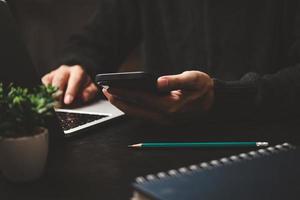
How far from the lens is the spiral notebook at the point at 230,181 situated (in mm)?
498

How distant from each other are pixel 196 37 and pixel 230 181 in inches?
38.2

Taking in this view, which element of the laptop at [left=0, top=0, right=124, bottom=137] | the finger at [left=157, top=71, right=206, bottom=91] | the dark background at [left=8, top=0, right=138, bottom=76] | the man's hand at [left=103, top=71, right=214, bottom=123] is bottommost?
the dark background at [left=8, top=0, right=138, bottom=76]

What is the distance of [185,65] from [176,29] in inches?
4.5

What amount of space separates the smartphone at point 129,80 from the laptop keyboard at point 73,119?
0.39 ft

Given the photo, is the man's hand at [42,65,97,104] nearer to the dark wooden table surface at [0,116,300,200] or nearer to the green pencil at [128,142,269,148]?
the dark wooden table surface at [0,116,300,200]

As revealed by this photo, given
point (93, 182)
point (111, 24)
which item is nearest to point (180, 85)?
point (93, 182)

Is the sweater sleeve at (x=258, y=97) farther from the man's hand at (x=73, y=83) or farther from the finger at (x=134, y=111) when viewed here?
the man's hand at (x=73, y=83)

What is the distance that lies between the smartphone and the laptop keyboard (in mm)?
119

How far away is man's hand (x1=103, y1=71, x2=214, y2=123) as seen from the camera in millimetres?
832

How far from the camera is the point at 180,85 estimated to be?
850 mm

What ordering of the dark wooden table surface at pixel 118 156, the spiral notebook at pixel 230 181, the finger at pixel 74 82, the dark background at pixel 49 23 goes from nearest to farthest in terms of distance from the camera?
the spiral notebook at pixel 230 181
the dark wooden table surface at pixel 118 156
the finger at pixel 74 82
the dark background at pixel 49 23

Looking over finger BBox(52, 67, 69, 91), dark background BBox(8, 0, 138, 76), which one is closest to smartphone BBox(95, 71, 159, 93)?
finger BBox(52, 67, 69, 91)

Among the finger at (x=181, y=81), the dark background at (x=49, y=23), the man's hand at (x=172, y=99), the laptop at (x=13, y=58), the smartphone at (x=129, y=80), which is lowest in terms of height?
the dark background at (x=49, y=23)

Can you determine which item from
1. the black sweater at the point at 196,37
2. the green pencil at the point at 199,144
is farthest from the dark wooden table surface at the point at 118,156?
the black sweater at the point at 196,37
